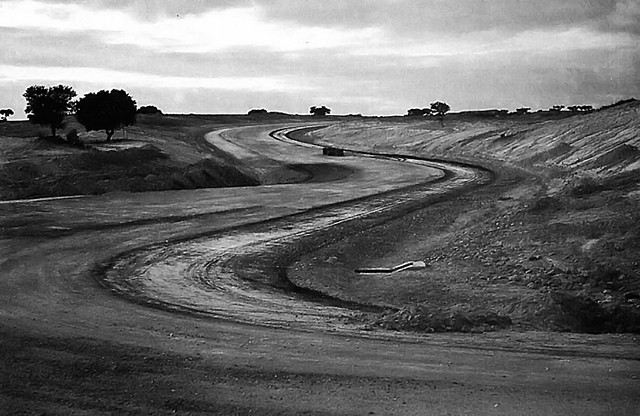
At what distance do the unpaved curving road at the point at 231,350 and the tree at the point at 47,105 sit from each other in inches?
1371

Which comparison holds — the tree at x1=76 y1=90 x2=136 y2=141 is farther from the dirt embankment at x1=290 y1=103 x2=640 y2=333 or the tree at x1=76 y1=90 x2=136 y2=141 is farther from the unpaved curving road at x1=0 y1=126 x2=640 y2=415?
the unpaved curving road at x1=0 y1=126 x2=640 y2=415

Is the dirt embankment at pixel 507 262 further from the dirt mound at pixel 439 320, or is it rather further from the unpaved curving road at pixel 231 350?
the unpaved curving road at pixel 231 350

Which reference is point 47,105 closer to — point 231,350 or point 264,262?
point 264,262

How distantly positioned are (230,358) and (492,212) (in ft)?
53.6

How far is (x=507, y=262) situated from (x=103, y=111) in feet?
143

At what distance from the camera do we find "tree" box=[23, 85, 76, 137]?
174ft

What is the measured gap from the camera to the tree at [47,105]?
5316 cm

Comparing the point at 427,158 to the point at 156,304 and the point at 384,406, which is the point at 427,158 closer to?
the point at 156,304

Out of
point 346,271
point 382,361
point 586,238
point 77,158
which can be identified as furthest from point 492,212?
point 77,158

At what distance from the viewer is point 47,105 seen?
53.2 meters

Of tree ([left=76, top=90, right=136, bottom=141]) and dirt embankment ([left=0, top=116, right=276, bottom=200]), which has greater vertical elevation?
tree ([left=76, top=90, right=136, bottom=141])

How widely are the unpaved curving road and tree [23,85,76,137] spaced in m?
34.8

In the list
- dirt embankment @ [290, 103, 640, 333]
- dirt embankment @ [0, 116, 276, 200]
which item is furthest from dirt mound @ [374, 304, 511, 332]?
dirt embankment @ [0, 116, 276, 200]

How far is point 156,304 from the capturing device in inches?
547
